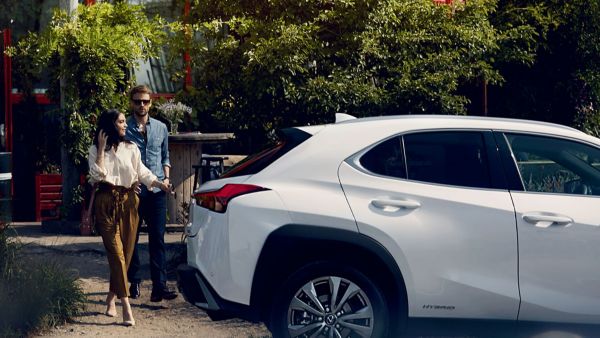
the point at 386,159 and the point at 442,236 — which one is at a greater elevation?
the point at 386,159

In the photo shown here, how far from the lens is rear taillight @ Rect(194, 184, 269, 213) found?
21.2 feet

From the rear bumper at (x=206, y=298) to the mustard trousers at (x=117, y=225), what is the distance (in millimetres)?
1486

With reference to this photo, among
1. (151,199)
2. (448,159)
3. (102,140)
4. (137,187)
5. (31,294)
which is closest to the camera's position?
(448,159)

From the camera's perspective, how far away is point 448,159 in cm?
663

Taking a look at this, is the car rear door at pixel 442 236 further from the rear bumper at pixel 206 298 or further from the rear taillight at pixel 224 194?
the rear bumper at pixel 206 298

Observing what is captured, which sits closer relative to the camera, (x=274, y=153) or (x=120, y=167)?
(x=274, y=153)

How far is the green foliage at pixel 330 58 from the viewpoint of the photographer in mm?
10117

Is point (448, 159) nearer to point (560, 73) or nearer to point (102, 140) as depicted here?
point (102, 140)

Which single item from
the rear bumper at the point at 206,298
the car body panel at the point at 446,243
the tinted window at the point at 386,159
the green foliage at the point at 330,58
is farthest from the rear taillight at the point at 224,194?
the green foliage at the point at 330,58

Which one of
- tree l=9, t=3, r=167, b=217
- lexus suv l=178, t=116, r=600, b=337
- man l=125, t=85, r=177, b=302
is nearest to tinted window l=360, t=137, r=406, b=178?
lexus suv l=178, t=116, r=600, b=337

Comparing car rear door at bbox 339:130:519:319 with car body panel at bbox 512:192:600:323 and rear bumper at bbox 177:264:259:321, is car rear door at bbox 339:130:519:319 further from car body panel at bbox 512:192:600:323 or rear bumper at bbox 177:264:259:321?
rear bumper at bbox 177:264:259:321

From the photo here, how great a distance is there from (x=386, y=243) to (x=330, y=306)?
1.71 feet

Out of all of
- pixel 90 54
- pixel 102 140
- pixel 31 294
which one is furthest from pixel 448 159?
pixel 90 54

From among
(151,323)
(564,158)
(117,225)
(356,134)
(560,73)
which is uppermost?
(560,73)
